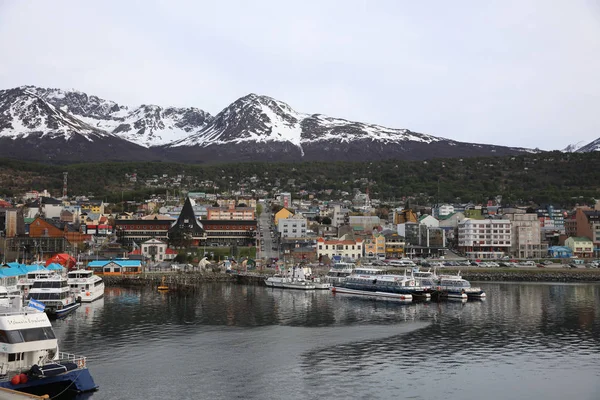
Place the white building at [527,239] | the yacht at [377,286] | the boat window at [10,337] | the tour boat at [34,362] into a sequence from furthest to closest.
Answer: the white building at [527,239] → the yacht at [377,286] → the boat window at [10,337] → the tour boat at [34,362]

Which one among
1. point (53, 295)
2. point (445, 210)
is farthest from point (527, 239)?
point (53, 295)

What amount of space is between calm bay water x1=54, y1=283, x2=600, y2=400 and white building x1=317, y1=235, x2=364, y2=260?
33.2 metres

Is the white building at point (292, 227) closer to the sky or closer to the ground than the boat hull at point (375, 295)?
closer to the sky

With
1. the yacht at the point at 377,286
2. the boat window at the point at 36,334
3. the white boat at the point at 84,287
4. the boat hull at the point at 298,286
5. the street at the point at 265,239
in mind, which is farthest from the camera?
the street at the point at 265,239

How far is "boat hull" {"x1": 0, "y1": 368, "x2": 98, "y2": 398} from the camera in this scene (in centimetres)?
1947

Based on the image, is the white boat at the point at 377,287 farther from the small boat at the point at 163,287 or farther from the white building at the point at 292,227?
the white building at the point at 292,227

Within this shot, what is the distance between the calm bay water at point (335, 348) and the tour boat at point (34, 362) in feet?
4.54

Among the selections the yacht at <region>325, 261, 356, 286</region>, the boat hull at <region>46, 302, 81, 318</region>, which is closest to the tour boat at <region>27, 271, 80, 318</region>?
the boat hull at <region>46, 302, 81, 318</region>

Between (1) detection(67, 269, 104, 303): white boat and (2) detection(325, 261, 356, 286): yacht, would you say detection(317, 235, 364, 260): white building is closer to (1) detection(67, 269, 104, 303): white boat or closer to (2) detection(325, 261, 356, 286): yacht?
(2) detection(325, 261, 356, 286): yacht

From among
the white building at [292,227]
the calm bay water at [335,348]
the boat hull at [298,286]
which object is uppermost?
the white building at [292,227]

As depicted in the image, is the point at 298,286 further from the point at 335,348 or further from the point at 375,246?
the point at 335,348

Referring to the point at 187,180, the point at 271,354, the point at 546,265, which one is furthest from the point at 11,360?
the point at 187,180

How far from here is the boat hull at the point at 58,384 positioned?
63.9ft

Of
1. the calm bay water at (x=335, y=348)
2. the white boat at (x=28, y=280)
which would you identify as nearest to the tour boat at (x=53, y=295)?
the white boat at (x=28, y=280)
